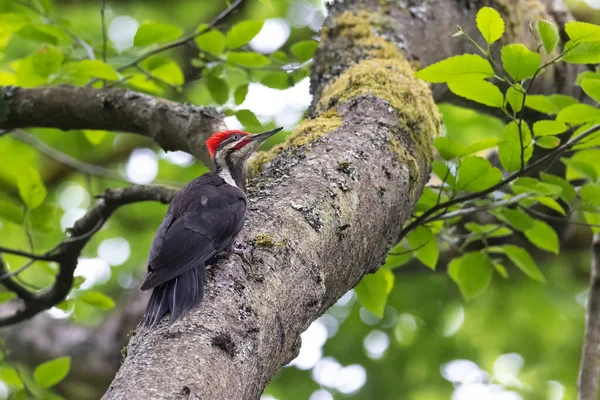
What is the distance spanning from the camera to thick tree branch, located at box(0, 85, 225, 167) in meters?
3.31

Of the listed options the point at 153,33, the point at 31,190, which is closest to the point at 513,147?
the point at 153,33

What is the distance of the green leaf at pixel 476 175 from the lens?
280 cm

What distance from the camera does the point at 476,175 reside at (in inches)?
112

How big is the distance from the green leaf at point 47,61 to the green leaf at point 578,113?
2.29 m

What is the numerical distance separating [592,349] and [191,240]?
90.4 inches

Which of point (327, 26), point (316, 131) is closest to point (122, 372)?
point (316, 131)

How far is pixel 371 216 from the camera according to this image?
2.45 metres

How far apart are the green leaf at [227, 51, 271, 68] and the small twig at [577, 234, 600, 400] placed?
2.22 metres

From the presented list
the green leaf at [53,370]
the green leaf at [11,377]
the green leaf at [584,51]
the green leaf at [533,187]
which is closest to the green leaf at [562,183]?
the green leaf at [533,187]

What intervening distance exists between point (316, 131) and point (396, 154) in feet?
1.06

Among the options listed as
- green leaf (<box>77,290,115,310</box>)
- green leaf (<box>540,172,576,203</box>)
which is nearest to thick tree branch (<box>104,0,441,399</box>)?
green leaf (<box>540,172,576,203</box>)

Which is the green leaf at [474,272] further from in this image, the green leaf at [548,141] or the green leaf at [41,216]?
the green leaf at [41,216]

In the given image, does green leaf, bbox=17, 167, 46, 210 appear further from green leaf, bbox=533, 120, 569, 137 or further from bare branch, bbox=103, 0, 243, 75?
green leaf, bbox=533, 120, 569, 137

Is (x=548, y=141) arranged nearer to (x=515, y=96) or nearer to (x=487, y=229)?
(x=515, y=96)
